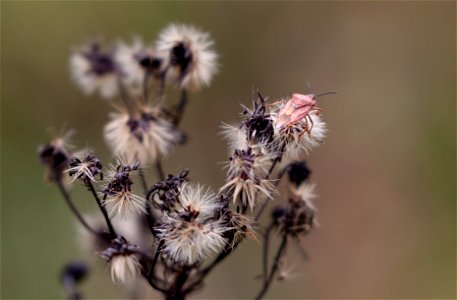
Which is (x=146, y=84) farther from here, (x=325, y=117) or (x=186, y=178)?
(x=325, y=117)

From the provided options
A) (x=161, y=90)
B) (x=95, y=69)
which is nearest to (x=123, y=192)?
(x=161, y=90)

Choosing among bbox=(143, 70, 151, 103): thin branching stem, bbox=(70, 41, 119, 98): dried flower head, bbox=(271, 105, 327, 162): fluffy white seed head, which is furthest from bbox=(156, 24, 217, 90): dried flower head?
bbox=(271, 105, 327, 162): fluffy white seed head

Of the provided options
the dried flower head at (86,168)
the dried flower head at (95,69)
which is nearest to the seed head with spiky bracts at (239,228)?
the dried flower head at (86,168)

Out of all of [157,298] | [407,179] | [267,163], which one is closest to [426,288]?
[407,179]

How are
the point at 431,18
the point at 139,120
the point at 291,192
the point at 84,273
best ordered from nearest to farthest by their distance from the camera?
the point at 291,192 < the point at 139,120 < the point at 84,273 < the point at 431,18

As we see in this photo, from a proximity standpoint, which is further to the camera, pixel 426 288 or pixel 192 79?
pixel 426 288

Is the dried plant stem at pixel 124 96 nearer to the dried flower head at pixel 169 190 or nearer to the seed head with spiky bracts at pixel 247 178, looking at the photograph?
the dried flower head at pixel 169 190

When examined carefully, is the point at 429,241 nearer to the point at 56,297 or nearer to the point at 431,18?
the point at 431,18
